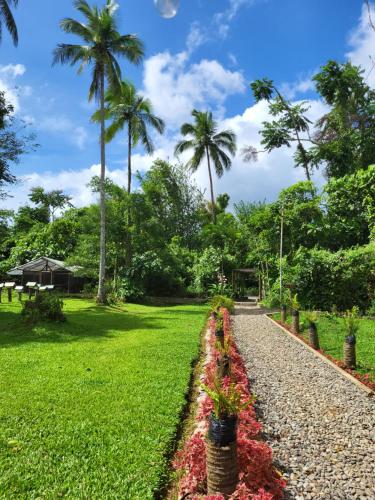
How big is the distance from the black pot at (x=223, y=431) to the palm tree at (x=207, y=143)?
28667 mm

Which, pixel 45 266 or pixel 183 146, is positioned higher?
pixel 183 146

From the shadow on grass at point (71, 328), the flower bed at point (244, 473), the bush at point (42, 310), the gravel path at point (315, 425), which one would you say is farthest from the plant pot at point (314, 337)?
the bush at point (42, 310)

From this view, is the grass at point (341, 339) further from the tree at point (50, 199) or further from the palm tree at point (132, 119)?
the tree at point (50, 199)

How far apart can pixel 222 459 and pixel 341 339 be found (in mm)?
7579

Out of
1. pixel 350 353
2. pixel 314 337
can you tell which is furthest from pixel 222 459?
pixel 314 337

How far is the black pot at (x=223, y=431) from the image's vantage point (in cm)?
264

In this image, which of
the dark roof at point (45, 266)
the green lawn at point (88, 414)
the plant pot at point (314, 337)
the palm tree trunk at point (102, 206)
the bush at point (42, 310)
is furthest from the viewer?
the dark roof at point (45, 266)

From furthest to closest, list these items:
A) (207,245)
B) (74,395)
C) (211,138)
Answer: (211,138) → (207,245) → (74,395)

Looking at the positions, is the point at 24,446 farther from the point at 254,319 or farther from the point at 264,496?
the point at 254,319

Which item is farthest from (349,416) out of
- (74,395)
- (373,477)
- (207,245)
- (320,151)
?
(207,245)

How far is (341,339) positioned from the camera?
928 cm

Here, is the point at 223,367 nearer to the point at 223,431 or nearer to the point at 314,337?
the point at 223,431

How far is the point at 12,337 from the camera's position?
903 centimetres

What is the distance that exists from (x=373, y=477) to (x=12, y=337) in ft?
27.1
